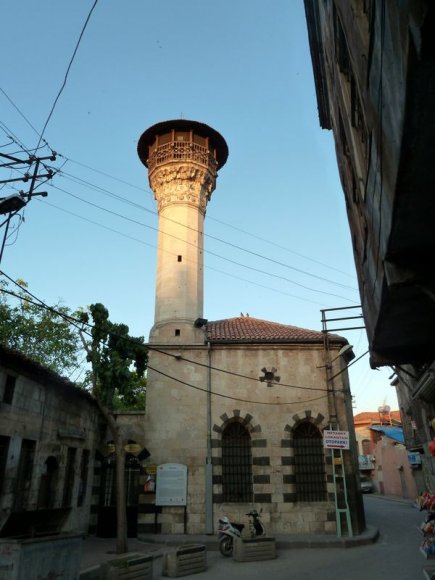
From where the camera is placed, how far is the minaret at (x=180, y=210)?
1920 centimetres

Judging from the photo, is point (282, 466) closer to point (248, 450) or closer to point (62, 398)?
point (248, 450)

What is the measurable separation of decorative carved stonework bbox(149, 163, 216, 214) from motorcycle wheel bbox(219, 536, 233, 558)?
48.2ft

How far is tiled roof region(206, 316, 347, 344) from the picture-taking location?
701 inches

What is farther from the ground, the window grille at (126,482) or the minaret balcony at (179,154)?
the minaret balcony at (179,154)

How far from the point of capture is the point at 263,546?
1185cm

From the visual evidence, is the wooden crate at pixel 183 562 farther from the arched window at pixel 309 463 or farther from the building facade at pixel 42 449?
the arched window at pixel 309 463

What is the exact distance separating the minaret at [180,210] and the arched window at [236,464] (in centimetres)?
404

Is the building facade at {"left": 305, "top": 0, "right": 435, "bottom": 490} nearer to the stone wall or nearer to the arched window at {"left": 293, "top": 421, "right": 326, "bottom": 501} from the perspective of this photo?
the stone wall

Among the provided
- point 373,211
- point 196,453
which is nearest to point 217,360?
point 196,453

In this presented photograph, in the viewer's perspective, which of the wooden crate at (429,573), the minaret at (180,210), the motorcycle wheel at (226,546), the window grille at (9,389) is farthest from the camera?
the minaret at (180,210)

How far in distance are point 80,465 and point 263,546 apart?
715cm

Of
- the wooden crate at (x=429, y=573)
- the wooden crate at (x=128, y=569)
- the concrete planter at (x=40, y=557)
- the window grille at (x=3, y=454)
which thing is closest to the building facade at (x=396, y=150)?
the wooden crate at (x=429, y=573)

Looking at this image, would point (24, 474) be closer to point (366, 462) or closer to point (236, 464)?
point (236, 464)

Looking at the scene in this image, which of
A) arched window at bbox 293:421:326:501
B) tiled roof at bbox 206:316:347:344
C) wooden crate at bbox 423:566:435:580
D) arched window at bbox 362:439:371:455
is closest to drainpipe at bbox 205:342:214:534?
tiled roof at bbox 206:316:347:344
